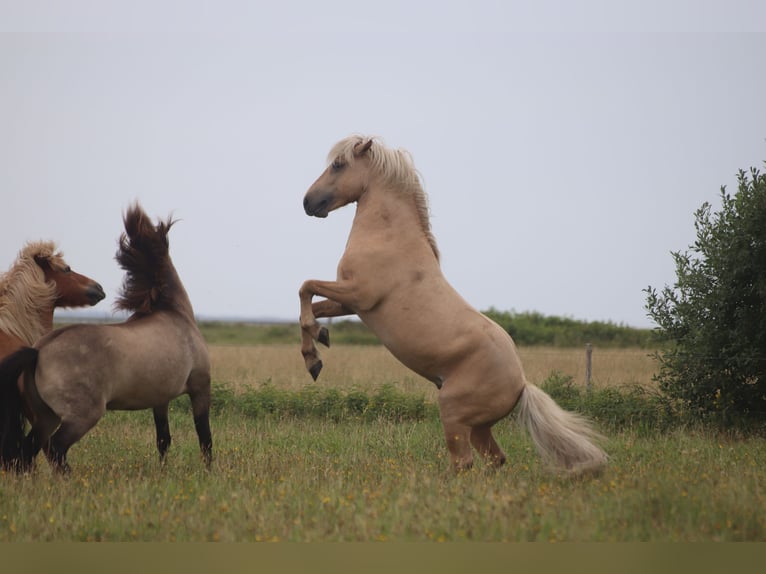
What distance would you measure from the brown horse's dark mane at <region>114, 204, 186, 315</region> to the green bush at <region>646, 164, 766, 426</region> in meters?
7.92

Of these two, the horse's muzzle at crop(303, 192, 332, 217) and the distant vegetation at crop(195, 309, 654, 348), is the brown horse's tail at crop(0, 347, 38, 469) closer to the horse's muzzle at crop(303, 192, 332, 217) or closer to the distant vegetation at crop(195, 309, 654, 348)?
the horse's muzzle at crop(303, 192, 332, 217)

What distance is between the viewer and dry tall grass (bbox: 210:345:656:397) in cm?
1695

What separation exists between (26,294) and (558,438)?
5.31 m

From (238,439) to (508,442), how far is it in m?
3.53

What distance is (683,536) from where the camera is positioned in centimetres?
487

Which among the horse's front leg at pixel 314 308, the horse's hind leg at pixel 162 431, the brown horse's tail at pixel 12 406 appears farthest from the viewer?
the horse's hind leg at pixel 162 431

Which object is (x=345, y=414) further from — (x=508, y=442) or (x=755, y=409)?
(x=755, y=409)

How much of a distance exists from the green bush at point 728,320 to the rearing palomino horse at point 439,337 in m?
5.37

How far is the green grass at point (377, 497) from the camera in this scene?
198 inches

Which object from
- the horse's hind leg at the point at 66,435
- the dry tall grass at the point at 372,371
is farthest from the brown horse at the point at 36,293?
the dry tall grass at the point at 372,371

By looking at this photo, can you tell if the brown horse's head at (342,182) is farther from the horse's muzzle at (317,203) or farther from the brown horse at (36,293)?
the brown horse at (36,293)

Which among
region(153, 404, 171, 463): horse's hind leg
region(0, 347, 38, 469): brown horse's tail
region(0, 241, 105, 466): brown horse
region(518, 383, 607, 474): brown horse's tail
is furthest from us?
region(153, 404, 171, 463): horse's hind leg

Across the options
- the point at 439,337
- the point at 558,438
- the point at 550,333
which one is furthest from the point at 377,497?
the point at 550,333

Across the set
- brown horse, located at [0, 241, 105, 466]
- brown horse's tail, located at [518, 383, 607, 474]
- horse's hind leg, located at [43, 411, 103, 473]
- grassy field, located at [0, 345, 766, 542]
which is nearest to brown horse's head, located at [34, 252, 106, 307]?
brown horse, located at [0, 241, 105, 466]
